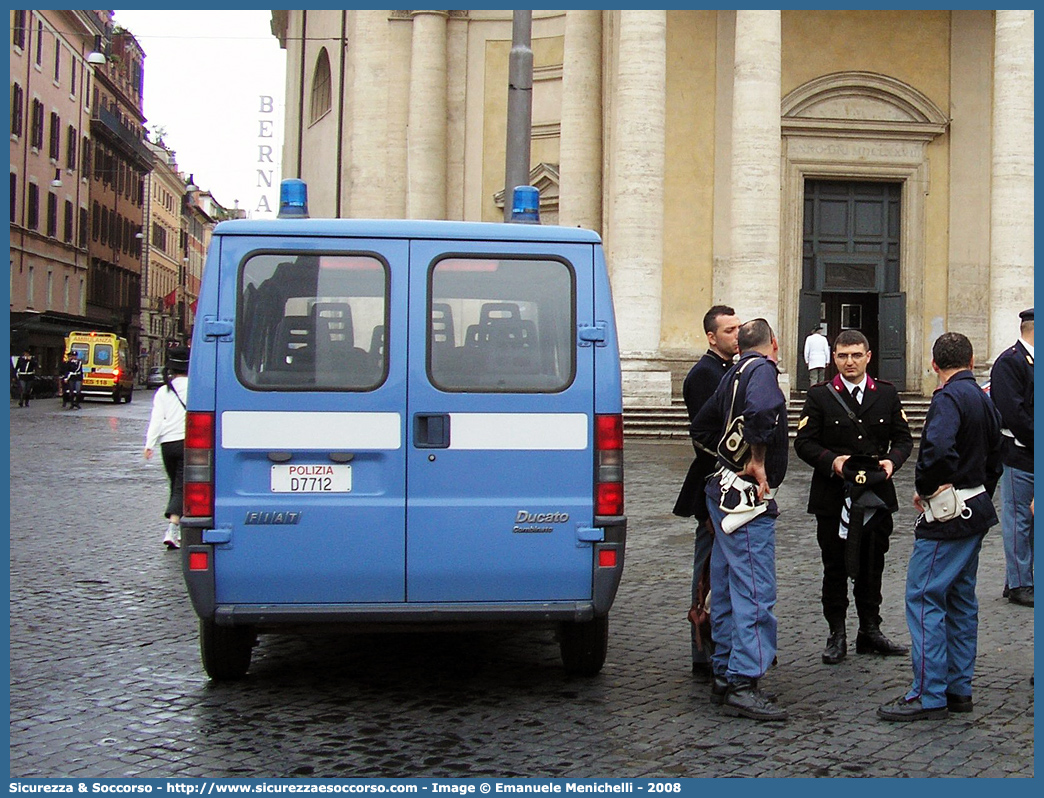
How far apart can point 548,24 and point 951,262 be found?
1105cm

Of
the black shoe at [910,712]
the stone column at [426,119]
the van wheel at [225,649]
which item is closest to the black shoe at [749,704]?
the black shoe at [910,712]

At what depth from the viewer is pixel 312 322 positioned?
234 inches

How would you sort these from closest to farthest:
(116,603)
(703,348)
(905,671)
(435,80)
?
(905,671) → (116,603) → (703,348) → (435,80)

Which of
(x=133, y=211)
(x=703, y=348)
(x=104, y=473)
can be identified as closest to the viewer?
(x=104, y=473)

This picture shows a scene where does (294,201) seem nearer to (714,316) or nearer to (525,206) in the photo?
(525,206)

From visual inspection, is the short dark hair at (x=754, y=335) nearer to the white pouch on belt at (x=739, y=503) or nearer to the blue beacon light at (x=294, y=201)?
the white pouch on belt at (x=739, y=503)

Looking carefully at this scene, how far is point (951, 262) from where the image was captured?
29.1 meters

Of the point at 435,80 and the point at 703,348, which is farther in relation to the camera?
the point at 435,80

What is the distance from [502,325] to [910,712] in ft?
7.88

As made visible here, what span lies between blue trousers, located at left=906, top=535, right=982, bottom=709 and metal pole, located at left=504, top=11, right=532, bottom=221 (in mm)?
8051

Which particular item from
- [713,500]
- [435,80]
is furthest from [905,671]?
[435,80]

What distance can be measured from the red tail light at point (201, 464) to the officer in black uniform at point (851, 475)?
2.97m

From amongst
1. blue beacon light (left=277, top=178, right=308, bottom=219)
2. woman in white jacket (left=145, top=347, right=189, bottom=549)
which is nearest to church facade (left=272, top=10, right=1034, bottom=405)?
woman in white jacket (left=145, top=347, right=189, bottom=549)

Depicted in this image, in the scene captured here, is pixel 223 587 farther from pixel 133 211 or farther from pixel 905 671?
pixel 133 211
